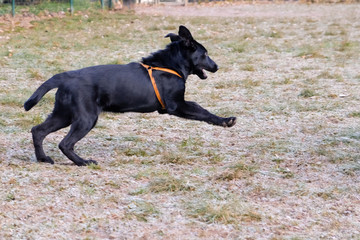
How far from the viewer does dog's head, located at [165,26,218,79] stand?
18.9 ft

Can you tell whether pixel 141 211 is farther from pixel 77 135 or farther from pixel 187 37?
pixel 187 37

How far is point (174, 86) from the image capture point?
5547 millimetres

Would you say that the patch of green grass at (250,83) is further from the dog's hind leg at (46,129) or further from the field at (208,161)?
the dog's hind leg at (46,129)

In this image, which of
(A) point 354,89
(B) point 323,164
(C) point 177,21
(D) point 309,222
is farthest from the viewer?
(C) point 177,21

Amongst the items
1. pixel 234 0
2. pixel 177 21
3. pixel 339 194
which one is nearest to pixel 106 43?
pixel 177 21

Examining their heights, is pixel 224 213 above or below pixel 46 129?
below

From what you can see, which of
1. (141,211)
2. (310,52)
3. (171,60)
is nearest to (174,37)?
(171,60)

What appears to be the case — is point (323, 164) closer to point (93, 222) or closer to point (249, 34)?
point (93, 222)

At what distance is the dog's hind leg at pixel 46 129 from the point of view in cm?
522

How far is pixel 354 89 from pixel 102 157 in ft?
16.1

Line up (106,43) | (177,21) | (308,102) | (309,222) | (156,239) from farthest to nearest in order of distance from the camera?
(177,21), (106,43), (308,102), (309,222), (156,239)

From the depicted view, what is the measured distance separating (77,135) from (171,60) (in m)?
1.25

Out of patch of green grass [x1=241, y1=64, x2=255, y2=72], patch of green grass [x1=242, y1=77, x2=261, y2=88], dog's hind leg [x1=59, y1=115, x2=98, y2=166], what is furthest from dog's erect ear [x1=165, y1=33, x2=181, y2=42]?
patch of green grass [x1=241, y1=64, x2=255, y2=72]

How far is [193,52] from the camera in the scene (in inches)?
231
